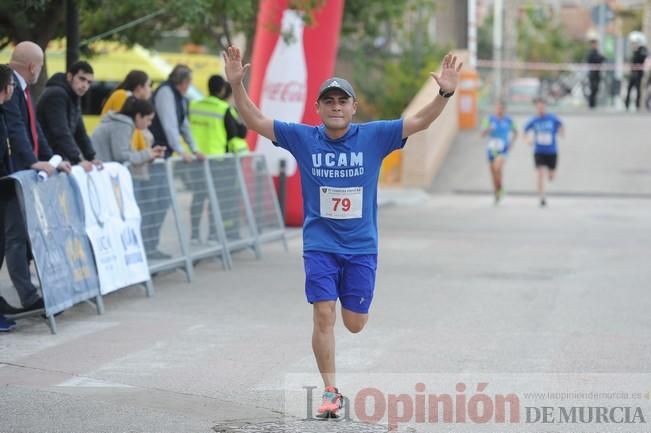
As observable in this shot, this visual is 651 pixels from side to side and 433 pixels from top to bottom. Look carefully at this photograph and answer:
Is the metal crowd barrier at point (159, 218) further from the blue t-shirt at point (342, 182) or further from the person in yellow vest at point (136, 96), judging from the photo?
the blue t-shirt at point (342, 182)

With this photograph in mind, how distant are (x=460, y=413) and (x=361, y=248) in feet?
3.46

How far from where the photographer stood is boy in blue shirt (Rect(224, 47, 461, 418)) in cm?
708

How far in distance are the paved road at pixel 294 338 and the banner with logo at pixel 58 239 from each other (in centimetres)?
30

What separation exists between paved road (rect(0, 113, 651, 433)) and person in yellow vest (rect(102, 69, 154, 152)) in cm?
137

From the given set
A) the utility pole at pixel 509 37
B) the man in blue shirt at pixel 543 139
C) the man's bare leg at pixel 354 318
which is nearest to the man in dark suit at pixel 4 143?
the man's bare leg at pixel 354 318

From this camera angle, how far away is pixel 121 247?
11133mm

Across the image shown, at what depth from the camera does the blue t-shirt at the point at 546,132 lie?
23.3 metres

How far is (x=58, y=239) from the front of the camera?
998 cm

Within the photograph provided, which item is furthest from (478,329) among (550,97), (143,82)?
(550,97)

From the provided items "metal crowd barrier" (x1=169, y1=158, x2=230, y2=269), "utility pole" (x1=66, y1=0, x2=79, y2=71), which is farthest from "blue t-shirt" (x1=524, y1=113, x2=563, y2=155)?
"utility pole" (x1=66, y1=0, x2=79, y2=71)

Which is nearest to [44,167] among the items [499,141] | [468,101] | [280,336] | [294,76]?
[280,336]

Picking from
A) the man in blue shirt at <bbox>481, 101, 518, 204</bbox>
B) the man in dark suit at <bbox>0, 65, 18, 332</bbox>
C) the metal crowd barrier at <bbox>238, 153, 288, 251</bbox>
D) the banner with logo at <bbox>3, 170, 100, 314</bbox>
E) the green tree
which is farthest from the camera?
the green tree

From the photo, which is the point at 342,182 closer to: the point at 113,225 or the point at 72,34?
the point at 113,225

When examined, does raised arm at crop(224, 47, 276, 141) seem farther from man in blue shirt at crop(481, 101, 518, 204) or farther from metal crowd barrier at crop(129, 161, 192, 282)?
man in blue shirt at crop(481, 101, 518, 204)
